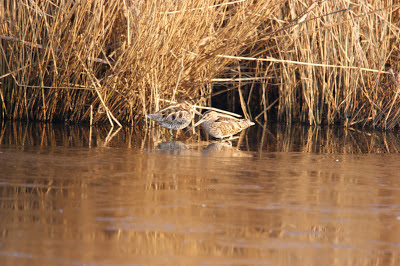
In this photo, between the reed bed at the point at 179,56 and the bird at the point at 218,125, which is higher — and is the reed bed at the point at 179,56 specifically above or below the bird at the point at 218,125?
above

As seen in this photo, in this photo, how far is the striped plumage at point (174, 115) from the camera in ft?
24.4

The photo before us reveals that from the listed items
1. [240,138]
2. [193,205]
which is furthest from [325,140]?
[193,205]

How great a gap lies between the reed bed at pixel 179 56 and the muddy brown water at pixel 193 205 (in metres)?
1.60

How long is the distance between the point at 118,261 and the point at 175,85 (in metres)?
5.58

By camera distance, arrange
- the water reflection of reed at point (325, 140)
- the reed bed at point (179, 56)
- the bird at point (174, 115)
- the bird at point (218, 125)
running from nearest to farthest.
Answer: the water reflection of reed at point (325, 140) → the bird at point (218, 125) → the bird at point (174, 115) → the reed bed at point (179, 56)

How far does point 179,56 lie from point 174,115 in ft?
3.17

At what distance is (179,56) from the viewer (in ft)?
26.3

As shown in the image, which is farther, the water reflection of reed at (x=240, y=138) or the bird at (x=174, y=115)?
the bird at (x=174, y=115)

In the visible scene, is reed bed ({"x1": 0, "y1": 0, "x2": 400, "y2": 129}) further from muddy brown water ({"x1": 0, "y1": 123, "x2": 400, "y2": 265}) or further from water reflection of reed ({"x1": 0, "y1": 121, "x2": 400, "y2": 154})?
muddy brown water ({"x1": 0, "y1": 123, "x2": 400, "y2": 265})

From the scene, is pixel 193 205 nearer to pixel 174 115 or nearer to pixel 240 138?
pixel 174 115

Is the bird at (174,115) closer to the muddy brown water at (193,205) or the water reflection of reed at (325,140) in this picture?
the muddy brown water at (193,205)

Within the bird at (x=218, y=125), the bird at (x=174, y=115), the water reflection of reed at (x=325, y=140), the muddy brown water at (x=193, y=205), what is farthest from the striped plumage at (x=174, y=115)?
the water reflection of reed at (x=325, y=140)

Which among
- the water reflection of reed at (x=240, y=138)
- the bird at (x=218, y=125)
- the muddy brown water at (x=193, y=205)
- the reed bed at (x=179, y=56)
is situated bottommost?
the muddy brown water at (x=193, y=205)

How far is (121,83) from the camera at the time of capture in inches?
322
